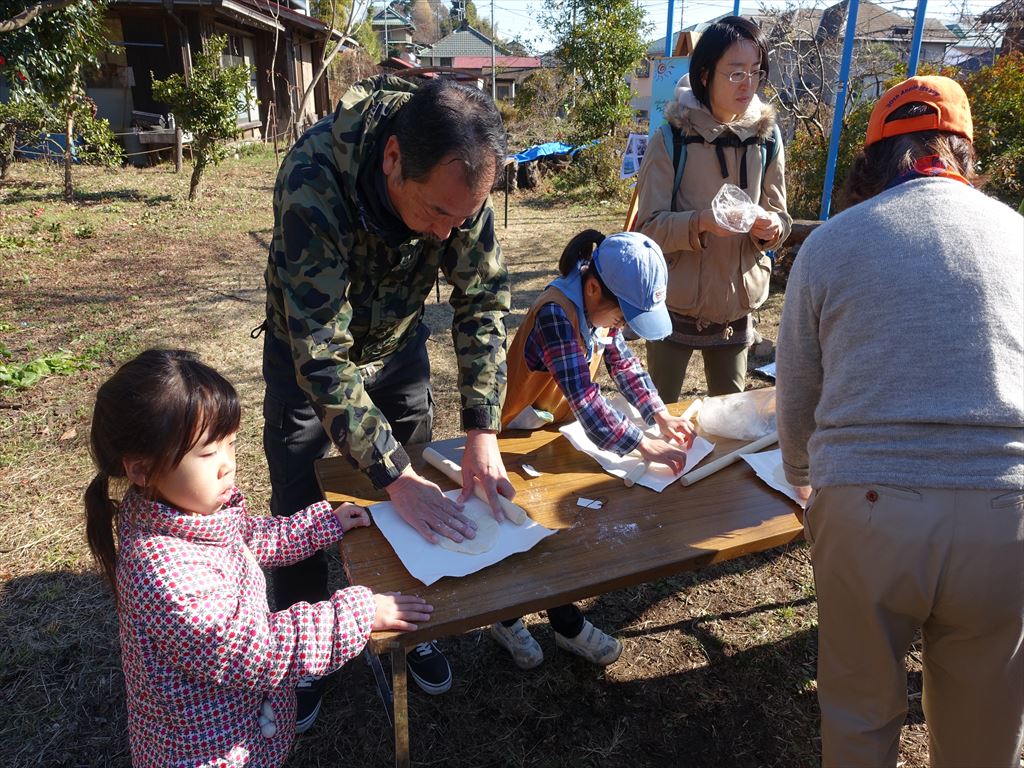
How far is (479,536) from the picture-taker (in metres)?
1.49

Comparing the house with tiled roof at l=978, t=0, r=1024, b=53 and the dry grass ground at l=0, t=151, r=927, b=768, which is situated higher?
the house with tiled roof at l=978, t=0, r=1024, b=53

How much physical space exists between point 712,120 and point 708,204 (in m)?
0.29

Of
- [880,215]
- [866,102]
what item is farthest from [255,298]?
[866,102]

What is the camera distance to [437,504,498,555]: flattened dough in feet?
4.74

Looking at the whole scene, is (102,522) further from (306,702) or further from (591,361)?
(591,361)

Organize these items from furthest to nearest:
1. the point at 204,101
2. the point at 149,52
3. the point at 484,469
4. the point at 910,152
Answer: the point at 149,52
the point at 204,101
the point at 484,469
the point at 910,152

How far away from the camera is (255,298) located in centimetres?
592

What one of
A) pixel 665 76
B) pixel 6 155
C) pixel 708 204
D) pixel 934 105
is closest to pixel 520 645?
pixel 708 204

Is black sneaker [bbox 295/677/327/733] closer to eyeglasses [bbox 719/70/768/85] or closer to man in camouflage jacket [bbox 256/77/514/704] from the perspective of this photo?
man in camouflage jacket [bbox 256/77/514/704]

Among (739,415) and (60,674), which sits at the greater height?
(739,415)

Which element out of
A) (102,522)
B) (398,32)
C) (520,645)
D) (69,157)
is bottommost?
(520,645)

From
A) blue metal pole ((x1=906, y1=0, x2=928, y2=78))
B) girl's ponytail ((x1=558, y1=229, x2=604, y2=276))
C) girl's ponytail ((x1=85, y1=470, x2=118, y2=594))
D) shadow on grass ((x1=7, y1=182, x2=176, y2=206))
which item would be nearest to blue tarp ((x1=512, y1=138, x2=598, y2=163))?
shadow on grass ((x1=7, y1=182, x2=176, y2=206))

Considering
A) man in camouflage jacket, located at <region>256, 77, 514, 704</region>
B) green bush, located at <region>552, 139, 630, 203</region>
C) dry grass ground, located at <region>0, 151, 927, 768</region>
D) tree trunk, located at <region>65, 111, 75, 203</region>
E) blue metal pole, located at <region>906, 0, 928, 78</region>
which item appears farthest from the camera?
green bush, located at <region>552, 139, 630, 203</region>

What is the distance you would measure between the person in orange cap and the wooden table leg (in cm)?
81
